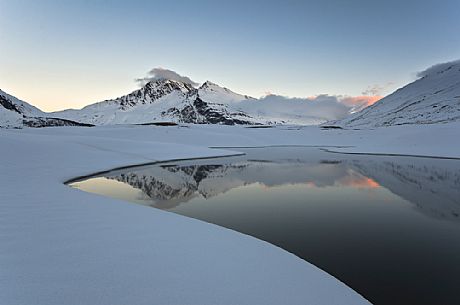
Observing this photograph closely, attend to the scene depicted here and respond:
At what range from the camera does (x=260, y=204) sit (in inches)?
414

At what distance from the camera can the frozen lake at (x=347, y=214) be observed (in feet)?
16.9

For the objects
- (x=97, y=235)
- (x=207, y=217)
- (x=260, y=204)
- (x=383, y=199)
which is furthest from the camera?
(x=383, y=199)

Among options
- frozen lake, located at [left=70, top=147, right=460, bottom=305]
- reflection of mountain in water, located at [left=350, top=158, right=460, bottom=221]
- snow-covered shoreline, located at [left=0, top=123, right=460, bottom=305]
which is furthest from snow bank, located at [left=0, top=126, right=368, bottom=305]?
reflection of mountain in water, located at [left=350, top=158, right=460, bottom=221]

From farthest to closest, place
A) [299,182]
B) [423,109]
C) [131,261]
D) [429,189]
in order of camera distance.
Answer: [423,109], [299,182], [429,189], [131,261]

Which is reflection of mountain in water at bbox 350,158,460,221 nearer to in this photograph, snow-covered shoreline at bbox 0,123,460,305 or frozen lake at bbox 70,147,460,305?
frozen lake at bbox 70,147,460,305

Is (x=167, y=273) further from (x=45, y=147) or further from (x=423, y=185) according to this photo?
(x=45, y=147)

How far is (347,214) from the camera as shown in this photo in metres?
9.27

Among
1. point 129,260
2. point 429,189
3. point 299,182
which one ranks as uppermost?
point 129,260

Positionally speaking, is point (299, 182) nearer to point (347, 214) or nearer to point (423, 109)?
point (347, 214)

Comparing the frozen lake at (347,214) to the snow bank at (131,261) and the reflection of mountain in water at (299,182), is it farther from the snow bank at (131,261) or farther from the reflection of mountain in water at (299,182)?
the snow bank at (131,261)

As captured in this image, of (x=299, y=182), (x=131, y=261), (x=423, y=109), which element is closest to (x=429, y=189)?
(x=299, y=182)

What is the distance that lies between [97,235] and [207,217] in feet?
12.1

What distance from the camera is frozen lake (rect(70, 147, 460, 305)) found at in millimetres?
5152

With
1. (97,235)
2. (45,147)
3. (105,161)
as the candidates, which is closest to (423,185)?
(97,235)
